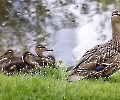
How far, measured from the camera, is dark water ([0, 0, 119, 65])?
41.8 feet

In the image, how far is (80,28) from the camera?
560 inches

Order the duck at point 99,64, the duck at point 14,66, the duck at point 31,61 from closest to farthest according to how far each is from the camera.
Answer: the duck at point 99,64 → the duck at point 14,66 → the duck at point 31,61

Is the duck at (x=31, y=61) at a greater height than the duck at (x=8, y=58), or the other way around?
the duck at (x=31, y=61)

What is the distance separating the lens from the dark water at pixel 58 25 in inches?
502

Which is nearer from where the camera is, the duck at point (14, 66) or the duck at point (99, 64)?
the duck at point (99, 64)

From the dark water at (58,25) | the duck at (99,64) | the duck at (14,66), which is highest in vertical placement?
the duck at (99,64)

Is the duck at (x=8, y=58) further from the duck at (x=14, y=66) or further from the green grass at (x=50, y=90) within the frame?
the green grass at (x=50, y=90)

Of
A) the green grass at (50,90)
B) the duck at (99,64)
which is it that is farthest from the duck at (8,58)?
the green grass at (50,90)

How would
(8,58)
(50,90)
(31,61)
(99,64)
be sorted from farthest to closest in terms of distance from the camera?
(8,58) → (31,61) → (99,64) → (50,90)

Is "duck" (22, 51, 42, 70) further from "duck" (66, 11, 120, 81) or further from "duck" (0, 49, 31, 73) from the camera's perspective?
"duck" (66, 11, 120, 81)

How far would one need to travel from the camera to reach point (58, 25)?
1450 centimetres

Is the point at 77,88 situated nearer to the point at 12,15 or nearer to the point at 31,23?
the point at 31,23

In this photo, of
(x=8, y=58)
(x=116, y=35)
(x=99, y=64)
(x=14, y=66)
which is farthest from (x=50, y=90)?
(x=8, y=58)

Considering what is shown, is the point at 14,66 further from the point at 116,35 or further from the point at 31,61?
the point at 116,35
